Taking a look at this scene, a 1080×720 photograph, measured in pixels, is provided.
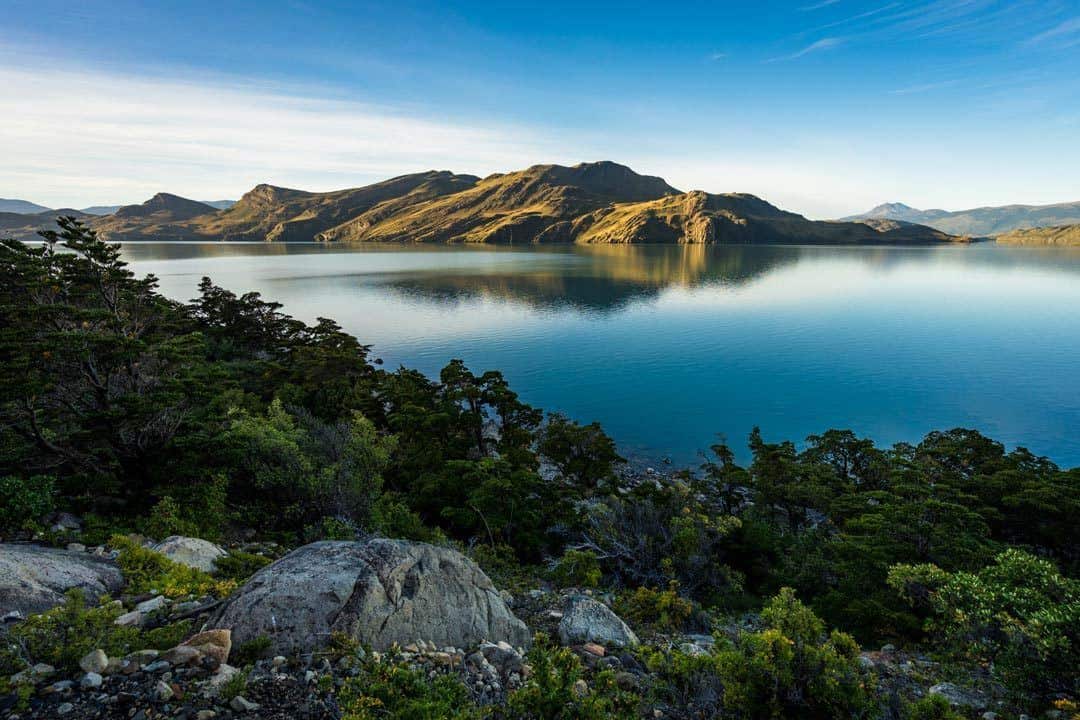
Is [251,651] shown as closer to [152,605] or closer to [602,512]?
[152,605]

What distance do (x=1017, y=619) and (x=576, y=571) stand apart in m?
12.9

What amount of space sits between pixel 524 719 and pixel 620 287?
12607 centimetres

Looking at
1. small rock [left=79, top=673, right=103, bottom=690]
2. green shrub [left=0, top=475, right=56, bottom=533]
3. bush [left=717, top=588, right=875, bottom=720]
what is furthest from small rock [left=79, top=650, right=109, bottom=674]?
bush [left=717, top=588, right=875, bottom=720]

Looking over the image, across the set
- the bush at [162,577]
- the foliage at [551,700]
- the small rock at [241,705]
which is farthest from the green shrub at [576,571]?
the small rock at [241,705]

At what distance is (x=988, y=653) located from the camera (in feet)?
41.1

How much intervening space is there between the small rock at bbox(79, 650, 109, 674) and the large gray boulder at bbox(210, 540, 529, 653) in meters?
1.83

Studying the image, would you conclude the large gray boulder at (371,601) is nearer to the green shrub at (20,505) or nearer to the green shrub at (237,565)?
the green shrub at (237,565)

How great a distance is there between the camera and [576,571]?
764 inches

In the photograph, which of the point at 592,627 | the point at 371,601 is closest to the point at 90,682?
the point at 371,601

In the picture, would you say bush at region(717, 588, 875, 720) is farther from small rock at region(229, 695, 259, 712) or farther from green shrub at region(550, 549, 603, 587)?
green shrub at region(550, 549, 603, 587)

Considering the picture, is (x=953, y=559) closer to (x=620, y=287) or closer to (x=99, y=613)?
(x=99, y=613)

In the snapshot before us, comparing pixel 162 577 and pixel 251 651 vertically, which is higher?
pixel 251 651

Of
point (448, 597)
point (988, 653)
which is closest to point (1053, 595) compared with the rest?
point (988, 653)

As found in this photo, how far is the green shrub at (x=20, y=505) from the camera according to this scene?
14.1 meters
